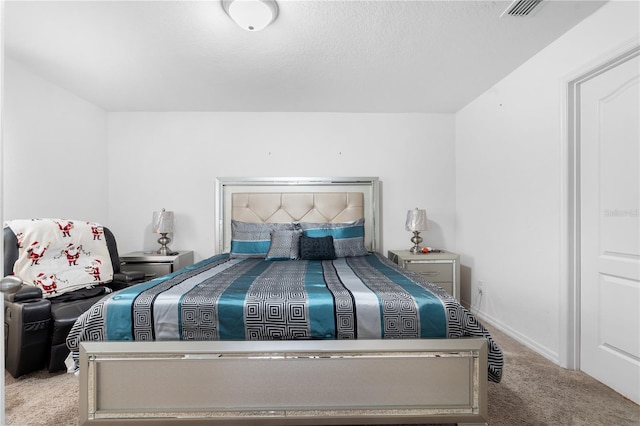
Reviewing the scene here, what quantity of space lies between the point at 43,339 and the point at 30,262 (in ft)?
2.08

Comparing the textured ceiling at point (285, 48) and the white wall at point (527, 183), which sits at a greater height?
the textured ceiling at point (285, 48)

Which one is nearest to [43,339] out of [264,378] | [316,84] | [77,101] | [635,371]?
[264,378]

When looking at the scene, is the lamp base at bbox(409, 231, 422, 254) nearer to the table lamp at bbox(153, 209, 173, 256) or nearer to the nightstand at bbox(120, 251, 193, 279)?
the nightstand at bbox(120, 251, 193, 279)

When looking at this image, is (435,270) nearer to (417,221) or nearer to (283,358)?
(417,221)

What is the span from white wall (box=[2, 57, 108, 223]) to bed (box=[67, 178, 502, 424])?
6.24 ft

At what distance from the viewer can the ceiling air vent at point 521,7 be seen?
1.90 metres

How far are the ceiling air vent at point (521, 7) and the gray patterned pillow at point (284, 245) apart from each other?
242 cm

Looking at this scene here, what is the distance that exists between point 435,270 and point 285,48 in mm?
2592

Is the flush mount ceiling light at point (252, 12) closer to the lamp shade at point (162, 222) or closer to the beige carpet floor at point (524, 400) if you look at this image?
the lamp shade at point (162, 222)

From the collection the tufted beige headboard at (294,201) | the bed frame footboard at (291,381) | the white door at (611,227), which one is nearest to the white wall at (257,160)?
the tufted beige headboard at (294,201)

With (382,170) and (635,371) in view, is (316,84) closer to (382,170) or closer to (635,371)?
(382,170)

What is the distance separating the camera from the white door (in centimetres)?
189

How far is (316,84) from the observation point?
308cm

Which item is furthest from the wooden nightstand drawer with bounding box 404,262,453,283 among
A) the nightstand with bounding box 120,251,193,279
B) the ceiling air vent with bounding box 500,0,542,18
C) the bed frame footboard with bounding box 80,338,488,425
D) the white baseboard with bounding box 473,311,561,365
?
the nightstand with bounding box 120,251,193,279
